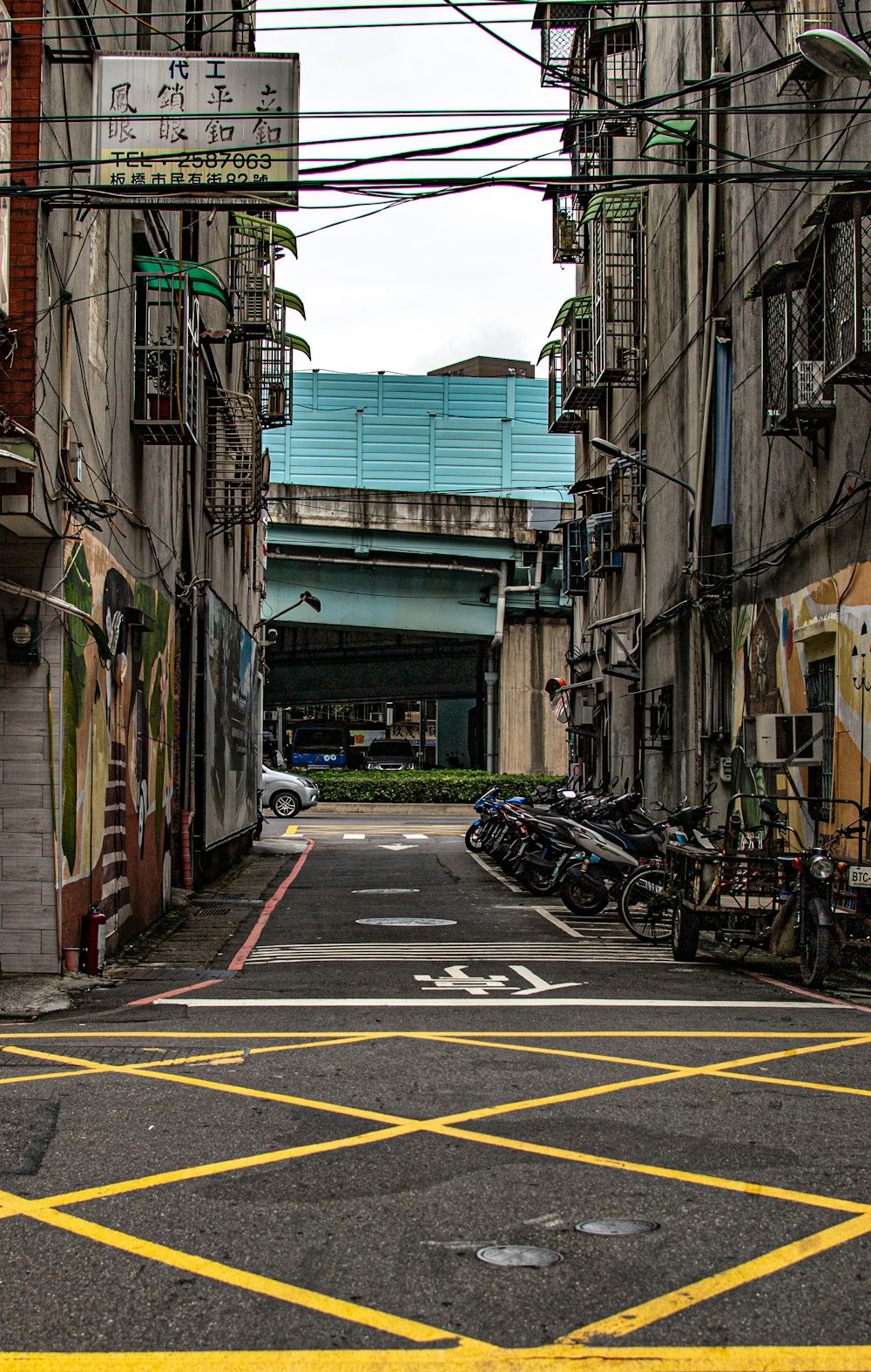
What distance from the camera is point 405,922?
604 inches

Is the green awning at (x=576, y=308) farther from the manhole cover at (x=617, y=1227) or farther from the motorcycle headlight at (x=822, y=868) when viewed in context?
the manhole cover at (x=617, y=1227)

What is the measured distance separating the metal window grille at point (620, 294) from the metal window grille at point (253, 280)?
6126 millimetres

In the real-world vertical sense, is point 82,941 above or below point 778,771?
below

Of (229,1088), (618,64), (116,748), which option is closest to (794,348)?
(116,748)

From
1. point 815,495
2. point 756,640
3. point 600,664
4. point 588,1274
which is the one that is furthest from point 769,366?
point 600,664

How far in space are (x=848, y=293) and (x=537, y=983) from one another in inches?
262

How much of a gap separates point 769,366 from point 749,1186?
10.8m

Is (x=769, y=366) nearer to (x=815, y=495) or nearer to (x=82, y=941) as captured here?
(x=815, y=495)

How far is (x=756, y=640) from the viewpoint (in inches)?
656

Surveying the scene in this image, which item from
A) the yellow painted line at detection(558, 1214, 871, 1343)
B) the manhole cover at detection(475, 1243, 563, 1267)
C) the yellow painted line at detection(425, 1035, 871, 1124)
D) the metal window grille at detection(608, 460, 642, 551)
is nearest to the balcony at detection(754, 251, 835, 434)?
the yellow painted line at detection(425, 1035, 871, 1124)

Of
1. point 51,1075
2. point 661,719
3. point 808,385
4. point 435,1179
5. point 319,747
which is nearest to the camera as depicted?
point 435,1179

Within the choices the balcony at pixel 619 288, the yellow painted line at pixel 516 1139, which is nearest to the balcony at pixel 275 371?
the balcony at pixel 619 288

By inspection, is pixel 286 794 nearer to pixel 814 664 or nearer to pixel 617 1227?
pixel 814 664

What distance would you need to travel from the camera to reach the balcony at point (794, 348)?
13.4 meters
